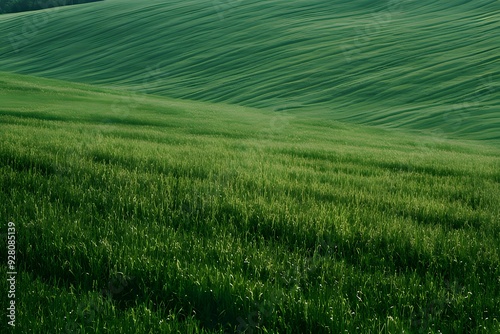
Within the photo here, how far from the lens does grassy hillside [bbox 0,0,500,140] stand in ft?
147

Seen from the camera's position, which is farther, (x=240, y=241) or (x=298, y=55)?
(x=298, y=55)

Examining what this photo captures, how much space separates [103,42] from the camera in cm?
7544

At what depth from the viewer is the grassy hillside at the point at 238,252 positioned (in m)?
3.58

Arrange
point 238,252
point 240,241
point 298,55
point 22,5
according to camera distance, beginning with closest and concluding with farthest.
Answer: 1. point 238,252
2. point 240,241
3. point 298,55
4. point 22,5

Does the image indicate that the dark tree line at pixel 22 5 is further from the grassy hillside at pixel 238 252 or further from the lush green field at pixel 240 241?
the grassy hillside at pixel 238 252

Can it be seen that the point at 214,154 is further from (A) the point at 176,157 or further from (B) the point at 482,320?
(B) the point at 482,320

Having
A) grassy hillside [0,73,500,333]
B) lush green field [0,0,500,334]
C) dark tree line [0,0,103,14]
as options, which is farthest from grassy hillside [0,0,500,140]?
dark tree line [0,0,103,14]

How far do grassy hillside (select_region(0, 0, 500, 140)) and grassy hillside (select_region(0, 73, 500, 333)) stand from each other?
3196 cm

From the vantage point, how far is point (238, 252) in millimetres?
4656

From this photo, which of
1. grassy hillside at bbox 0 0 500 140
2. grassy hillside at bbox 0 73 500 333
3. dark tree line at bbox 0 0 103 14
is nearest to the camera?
grassy hillside at bbox 0 73 500 333

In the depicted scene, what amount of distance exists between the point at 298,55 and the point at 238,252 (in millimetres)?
57239

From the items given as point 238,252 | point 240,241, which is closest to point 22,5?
point 240,241

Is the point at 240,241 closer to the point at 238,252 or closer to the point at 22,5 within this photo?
the point at 238,252

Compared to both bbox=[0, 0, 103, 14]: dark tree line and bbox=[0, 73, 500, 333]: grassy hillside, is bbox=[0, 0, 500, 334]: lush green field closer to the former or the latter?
bbox=[0, 73, 500, 333]: grassy hillside
